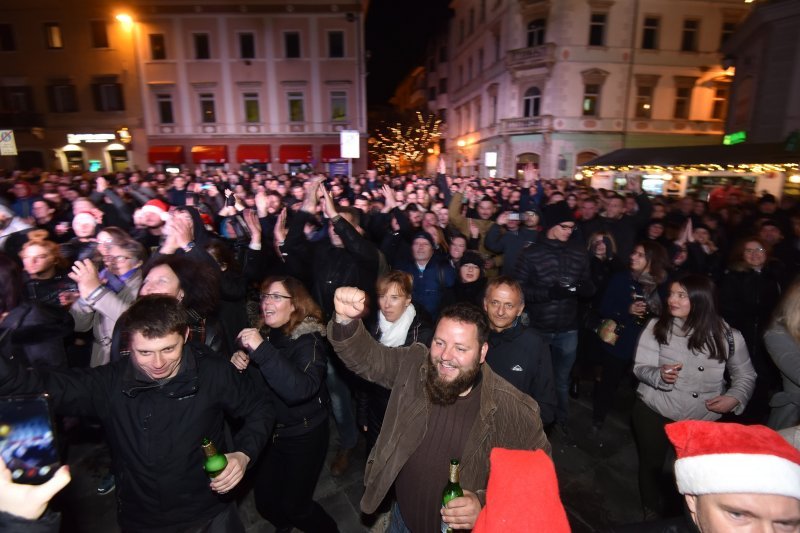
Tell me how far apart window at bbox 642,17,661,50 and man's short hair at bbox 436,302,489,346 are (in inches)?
1180

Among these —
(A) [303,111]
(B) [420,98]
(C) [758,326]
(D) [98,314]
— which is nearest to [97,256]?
(D) [98,314]

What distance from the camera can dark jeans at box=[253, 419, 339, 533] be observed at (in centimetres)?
283

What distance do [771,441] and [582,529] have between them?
2.36 meters

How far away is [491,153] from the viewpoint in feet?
93.7

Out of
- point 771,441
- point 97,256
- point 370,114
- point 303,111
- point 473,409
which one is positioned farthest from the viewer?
point 370,114

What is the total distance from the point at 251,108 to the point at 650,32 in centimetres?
2468

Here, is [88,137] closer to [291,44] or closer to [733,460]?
[291,44]

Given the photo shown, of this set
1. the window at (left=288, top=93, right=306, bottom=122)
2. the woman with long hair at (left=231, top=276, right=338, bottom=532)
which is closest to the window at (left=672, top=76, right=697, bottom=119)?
the window at (left=288, top=93, right=306, bottom=122)

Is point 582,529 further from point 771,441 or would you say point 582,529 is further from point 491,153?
point 491,153

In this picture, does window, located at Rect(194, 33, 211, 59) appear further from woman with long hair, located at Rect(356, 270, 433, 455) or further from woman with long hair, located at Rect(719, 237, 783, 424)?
woman with long hair, located at Rect(719, 237, 783, 424)

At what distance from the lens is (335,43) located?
26.3 m

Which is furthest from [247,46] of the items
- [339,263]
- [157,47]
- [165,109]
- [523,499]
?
[523,499]

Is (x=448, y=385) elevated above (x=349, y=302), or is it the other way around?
(x=349, y=302)

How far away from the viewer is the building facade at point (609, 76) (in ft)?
80.6
